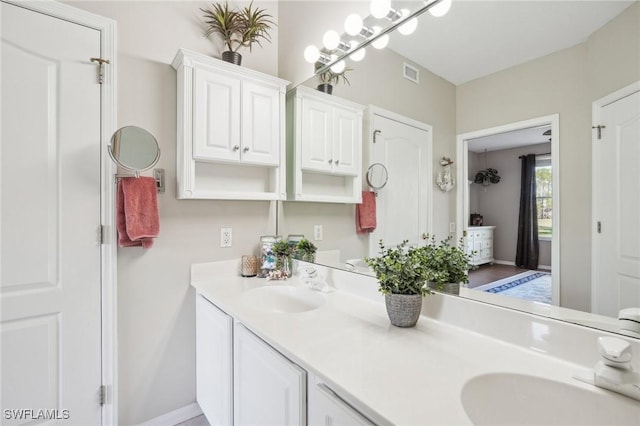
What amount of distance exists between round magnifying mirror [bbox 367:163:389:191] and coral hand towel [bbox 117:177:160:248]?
1154mm

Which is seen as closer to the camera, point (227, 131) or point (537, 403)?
point (537, 403)

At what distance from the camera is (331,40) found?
5.88 ft

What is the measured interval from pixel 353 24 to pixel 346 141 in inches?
24.2

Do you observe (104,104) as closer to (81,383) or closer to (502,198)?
(81,383)

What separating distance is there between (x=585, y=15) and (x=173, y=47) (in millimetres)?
1926

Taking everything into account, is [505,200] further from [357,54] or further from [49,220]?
[49,220]

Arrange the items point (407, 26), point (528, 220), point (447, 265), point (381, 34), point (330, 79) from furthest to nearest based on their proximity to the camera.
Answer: point (330, 79)
point (381, 34)
point (407, 26)
point (447, 265)
point (528, 220)

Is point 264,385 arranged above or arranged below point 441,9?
below

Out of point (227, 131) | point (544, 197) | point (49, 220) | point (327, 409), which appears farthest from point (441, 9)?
point (49, 220)

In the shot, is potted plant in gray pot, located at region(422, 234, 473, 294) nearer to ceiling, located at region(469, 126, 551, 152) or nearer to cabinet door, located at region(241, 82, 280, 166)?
ceiling, located at region(469, 126, 551, 152)

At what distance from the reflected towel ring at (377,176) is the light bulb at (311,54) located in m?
0.88

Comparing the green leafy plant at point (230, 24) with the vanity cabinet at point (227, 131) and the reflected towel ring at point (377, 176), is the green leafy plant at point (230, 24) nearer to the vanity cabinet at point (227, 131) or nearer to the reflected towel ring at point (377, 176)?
the vanity cabinet at point (227, 131)

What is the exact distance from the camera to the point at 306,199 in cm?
196

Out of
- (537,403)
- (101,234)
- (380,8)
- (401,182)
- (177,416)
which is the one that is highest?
(380,8)
